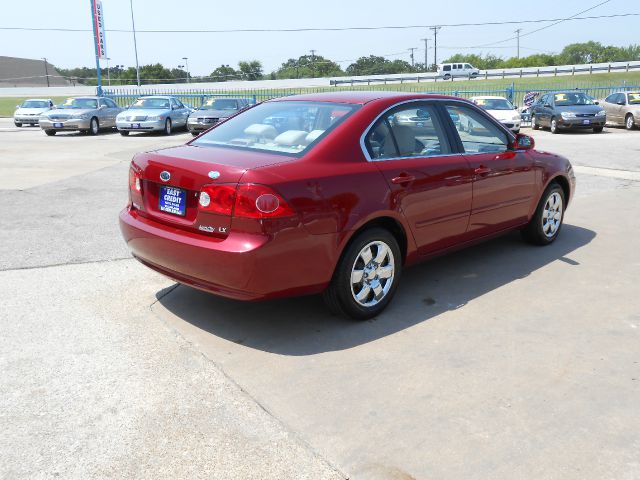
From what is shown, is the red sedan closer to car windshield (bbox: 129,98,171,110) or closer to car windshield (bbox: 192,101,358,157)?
car windshield (bbox: 192,101,358,157)

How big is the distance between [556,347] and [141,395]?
8.70ft

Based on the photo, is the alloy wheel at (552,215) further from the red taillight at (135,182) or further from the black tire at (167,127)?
the black tire at (167,127)

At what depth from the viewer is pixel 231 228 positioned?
12.5ft

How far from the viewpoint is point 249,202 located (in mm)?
3746

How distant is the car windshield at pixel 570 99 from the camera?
22891 mm

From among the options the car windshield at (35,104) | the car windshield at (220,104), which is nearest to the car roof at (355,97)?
the car windshield at (220,104)

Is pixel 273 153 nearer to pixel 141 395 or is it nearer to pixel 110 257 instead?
pixel 141 395

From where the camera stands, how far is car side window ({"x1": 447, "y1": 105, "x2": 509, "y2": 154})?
5344 millimetres

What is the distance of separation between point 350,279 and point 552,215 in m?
3.29

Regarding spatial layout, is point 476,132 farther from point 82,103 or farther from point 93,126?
point 82,103

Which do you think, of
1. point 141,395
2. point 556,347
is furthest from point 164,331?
point 556,347

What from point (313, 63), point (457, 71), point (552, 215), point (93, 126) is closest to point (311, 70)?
point (313, 63)

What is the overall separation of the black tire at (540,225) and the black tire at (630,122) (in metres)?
19.3

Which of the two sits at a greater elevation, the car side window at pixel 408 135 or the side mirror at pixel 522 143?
the car side window at pixel 408 135
